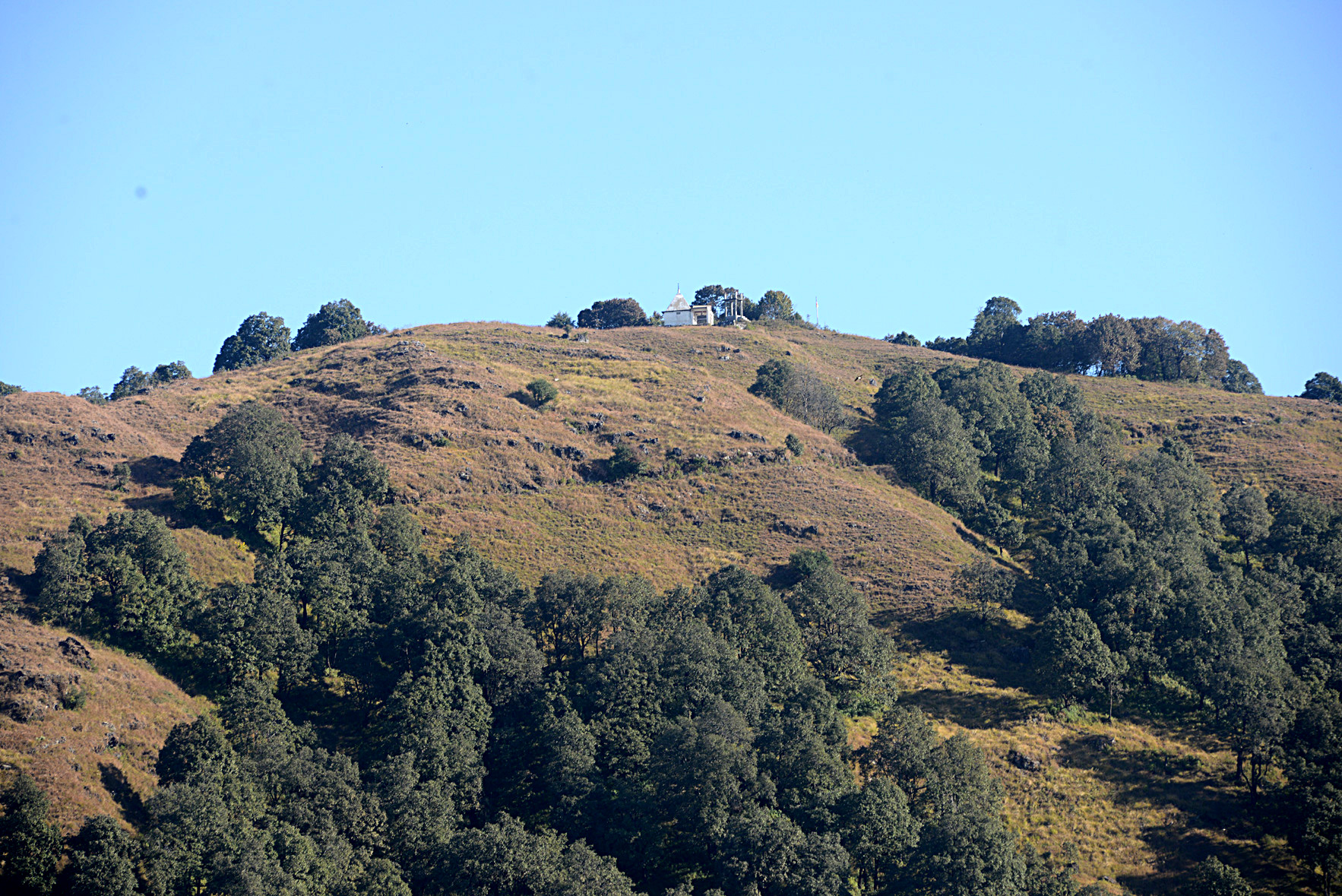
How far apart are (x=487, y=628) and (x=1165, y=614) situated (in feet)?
157

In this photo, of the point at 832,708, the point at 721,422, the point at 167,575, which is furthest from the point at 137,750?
the point at 721,422

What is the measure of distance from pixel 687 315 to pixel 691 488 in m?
83.0

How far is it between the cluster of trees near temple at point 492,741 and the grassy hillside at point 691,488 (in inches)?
158

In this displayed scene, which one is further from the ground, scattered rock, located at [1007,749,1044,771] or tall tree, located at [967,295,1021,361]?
tall tree, located at [967,295,1021,361]

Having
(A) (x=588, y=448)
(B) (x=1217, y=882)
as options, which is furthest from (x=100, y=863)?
(A) (x=588, y=448)

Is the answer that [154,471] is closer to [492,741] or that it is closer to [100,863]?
[492,741]

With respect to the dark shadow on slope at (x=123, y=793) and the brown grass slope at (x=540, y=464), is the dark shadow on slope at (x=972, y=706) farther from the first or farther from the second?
the dark shadow on slope at (x=123, y=793)

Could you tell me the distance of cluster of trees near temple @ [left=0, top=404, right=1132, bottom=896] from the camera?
50.8m

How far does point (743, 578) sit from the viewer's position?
260 feet

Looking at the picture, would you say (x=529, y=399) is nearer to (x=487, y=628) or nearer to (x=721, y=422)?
(x=721, y=422)

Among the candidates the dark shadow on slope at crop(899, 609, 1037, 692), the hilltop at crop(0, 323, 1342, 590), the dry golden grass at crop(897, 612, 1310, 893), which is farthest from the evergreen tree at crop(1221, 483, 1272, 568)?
the dry golden grass at crop(897, 612, 1310, 893)

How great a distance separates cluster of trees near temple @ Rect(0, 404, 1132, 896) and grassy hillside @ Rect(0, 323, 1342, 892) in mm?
4014

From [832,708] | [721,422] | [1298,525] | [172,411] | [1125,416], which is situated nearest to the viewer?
[832,708]

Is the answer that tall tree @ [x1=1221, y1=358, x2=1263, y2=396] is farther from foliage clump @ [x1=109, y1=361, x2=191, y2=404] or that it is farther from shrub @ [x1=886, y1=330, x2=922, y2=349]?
foliage clump @ [x1=109, y1=361, x2=191, y2=404]
